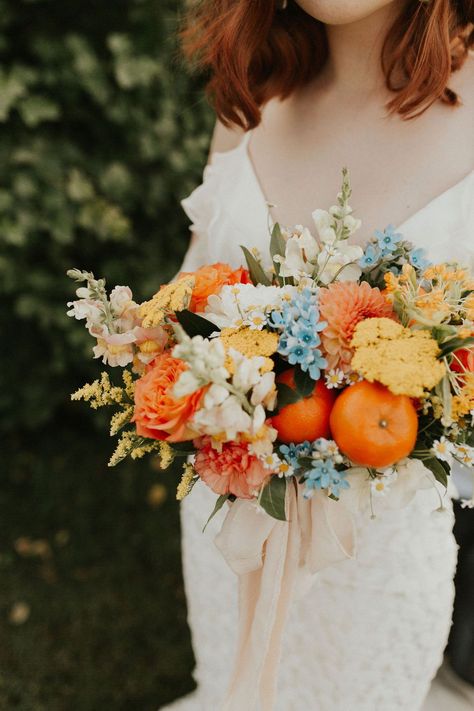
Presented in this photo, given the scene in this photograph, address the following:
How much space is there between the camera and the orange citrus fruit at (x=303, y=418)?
43.3 inches

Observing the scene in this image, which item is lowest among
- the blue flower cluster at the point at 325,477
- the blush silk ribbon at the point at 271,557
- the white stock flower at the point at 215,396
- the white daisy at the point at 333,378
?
the blush silk ribbon at the point at 271,557

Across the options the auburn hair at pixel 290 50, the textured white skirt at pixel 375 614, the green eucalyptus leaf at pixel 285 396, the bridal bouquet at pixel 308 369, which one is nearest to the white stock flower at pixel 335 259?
the bridal bouquet at pixel 308 369

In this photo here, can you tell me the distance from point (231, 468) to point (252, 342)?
0.63ft

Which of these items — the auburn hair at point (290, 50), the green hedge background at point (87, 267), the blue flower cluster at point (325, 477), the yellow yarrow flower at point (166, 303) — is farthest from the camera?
the green hedge background at point (87, 267)

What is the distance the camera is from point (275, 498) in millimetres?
1114

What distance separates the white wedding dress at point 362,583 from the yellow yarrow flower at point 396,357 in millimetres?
395

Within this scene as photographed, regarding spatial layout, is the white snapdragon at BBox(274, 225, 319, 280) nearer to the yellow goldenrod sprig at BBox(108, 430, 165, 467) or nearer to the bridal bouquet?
the bridal bouquet

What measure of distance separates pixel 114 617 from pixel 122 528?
17.2 inches

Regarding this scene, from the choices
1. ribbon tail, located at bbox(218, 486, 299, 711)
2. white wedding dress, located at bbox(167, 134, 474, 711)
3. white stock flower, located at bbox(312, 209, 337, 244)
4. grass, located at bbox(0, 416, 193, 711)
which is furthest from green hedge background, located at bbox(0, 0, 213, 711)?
white stock flower, located at bbox(312, 209, 337, 244)

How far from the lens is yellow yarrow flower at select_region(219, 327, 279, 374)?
1068 mm

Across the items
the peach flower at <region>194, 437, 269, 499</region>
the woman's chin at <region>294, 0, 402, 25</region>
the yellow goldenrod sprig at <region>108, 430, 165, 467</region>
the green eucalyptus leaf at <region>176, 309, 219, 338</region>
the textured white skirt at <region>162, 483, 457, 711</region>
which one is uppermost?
the woman's chin at <region>294, 0, 402, 25</region>

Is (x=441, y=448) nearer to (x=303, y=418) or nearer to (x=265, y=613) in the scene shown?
(x=303, y=418)

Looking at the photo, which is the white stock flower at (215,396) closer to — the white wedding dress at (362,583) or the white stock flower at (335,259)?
the white stock flower at (335,259)

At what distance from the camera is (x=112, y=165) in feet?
8.62
